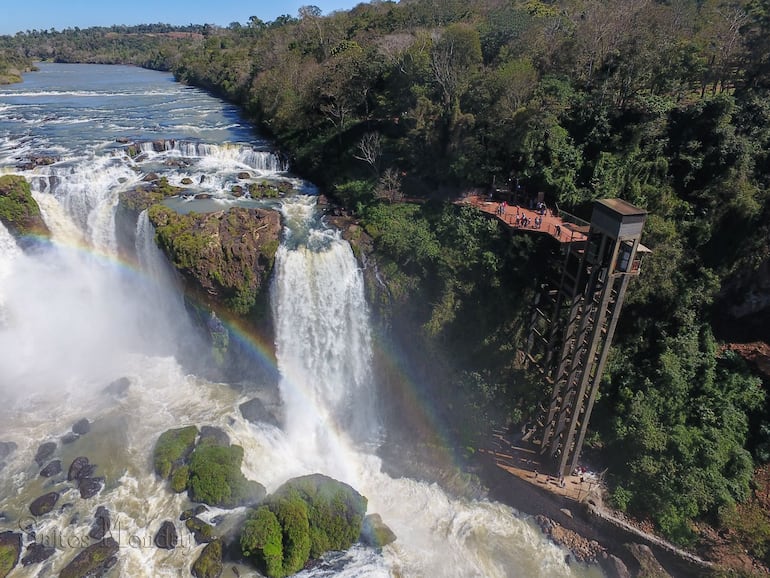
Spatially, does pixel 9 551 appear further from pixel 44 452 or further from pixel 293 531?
pixel 293 531

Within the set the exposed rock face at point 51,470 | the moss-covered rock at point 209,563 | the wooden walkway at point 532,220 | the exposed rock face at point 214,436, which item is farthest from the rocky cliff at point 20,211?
the wooden walkway at point 532,220

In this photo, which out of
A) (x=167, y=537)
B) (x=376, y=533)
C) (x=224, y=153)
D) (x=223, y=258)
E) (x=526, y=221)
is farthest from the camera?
(x=224, y=153)

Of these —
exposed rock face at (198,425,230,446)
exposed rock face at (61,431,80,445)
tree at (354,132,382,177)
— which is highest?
tree at (354,132,382,177)

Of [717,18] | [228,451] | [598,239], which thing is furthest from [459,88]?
[228,451]

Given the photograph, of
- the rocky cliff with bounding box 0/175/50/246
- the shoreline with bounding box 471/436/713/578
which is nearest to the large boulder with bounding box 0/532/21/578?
the rocky cliff with bounding box 0/175/50/246

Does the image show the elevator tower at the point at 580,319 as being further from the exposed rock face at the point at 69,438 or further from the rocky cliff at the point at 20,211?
the rocky cliff at the point at 20,211

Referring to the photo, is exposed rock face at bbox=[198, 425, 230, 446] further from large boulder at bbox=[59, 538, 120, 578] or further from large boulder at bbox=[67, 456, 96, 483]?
large boulder at bbox=[59, 538, 120, 578]

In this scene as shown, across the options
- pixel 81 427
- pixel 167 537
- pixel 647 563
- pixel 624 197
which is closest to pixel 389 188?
pixel 624 197
